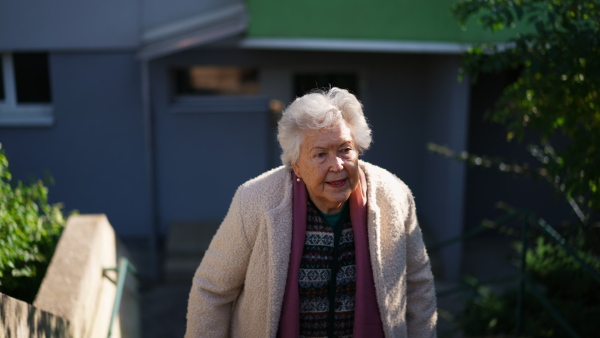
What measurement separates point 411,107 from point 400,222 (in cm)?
577

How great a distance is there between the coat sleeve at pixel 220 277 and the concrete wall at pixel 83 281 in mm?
436

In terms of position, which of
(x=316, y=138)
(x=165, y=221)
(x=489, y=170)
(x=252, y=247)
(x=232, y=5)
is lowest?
(x=165, y=221)

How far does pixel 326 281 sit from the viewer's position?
237 cm

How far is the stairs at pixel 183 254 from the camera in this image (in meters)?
7.13

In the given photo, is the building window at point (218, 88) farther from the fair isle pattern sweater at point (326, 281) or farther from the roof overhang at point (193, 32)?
the fair isle pattern sweater at point (326, 281)

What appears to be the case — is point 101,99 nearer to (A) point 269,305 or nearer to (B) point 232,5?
(B) point 232,5

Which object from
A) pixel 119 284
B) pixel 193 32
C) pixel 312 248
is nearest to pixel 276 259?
pixel 312 248

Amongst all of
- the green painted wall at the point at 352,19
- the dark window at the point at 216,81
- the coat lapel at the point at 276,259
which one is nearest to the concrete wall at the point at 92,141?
the dark window at the point at 216,81

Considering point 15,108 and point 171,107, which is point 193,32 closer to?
point 171,107

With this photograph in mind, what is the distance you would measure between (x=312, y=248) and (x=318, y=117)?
0.44m

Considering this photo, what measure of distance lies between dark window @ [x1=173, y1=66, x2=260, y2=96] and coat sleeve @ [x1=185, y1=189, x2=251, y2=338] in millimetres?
5567

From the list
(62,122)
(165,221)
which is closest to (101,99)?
(62,122)

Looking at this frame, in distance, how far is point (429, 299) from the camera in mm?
2531

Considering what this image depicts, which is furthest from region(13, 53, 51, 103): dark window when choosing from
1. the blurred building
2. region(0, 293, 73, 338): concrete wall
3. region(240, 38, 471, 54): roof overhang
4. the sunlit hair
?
the sunlit hair
